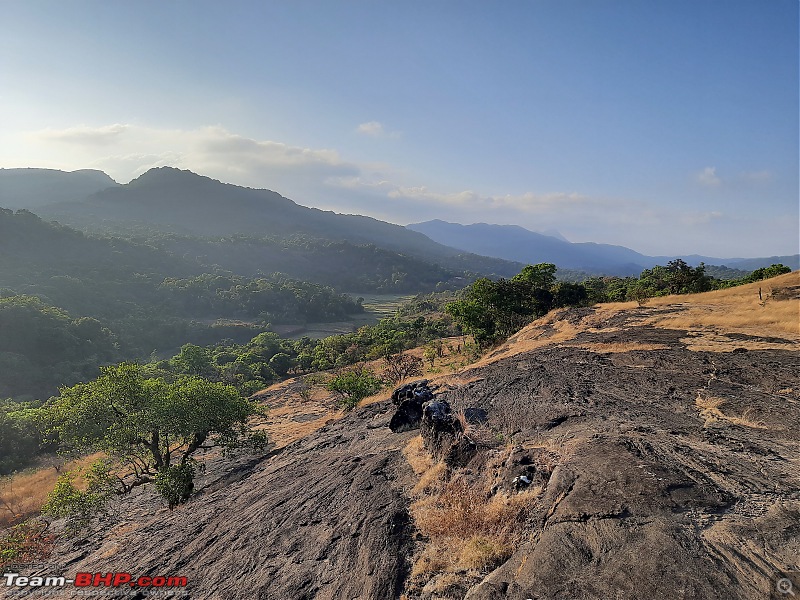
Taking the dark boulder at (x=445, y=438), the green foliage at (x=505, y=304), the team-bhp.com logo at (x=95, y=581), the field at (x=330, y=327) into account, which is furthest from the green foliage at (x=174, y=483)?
the field at (x=330, y=327)

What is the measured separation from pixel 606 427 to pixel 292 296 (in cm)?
15463

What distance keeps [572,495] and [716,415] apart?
341 inches

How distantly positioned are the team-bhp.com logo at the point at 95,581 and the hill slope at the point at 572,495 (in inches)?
14.9

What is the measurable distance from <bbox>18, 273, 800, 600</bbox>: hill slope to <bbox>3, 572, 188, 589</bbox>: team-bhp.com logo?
1.24ft

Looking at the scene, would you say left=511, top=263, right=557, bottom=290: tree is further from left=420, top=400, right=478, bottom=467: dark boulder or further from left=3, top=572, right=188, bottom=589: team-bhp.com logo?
left=3, top=572, right=188, bottom=589: team-bhp.com logo

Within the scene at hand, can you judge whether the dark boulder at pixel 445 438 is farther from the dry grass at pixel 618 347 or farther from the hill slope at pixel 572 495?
the dry grass at pixel 618 347

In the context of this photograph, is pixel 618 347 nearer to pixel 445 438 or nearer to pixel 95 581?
pixel 445 438

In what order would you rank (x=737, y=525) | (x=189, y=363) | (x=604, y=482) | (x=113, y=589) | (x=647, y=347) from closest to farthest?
(x=737, y=525), (x=604, y=482), (x=113, y=589), (x=647, y=347), (x=189, y=363)

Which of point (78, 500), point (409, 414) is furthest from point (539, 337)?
point (78, 500)

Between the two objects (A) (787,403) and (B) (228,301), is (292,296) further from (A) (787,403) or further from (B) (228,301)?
(A) (787,403)

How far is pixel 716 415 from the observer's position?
13.0 m

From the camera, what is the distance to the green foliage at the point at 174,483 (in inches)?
680

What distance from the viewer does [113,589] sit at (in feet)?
37.4

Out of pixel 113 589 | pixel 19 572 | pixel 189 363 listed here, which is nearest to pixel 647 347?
pixel 113 589
